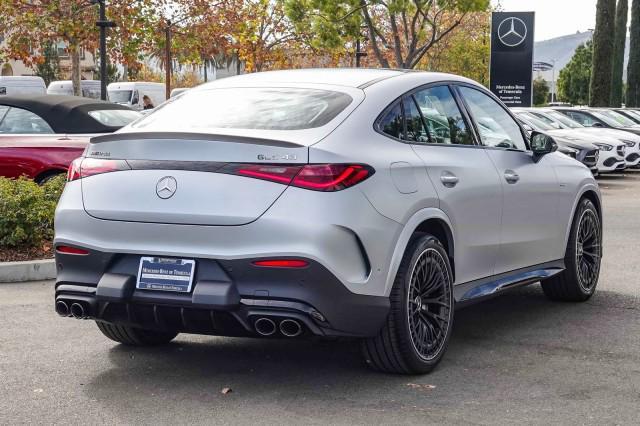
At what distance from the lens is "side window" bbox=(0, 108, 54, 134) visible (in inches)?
Result: 516

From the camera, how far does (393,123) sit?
6.27 metres

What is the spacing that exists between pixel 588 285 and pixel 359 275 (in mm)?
3502

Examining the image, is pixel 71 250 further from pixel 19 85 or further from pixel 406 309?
pixel 19 85

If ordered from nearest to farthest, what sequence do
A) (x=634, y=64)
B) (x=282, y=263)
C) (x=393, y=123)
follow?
(x=282, y=263)
(x=393, y=123)
(x=634, y=64)

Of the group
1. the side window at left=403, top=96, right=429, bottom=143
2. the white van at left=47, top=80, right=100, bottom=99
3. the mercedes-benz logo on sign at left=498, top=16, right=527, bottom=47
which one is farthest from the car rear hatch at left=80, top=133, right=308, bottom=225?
the white van at left=47, top=80, right=100, bottom=99

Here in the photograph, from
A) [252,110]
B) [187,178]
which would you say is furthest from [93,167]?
[252,110]

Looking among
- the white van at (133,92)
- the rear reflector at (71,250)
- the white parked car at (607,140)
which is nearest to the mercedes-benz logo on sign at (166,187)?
the rear reflector at (71,250)

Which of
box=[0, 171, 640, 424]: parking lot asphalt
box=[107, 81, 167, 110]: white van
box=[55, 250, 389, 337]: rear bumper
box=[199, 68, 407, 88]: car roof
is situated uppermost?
box=[199, 68, 407, 88]: car roof

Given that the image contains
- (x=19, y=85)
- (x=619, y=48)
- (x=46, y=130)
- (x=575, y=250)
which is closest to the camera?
(x=575, y=250)

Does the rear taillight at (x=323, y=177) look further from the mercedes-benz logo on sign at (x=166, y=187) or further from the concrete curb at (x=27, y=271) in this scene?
the concrete curb at (x=27, y=271)

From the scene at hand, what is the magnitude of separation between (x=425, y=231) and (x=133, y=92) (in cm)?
4222

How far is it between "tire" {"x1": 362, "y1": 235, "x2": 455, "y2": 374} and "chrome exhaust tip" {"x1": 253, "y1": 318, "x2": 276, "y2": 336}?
65cm

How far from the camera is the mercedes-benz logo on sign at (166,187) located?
18.6ft

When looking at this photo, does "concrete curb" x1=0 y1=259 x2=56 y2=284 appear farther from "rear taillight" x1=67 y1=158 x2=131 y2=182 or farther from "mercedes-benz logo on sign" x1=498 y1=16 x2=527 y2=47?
"mercedes-benz logo on sign" x1=498 y1=16 x2=527 y2=47
